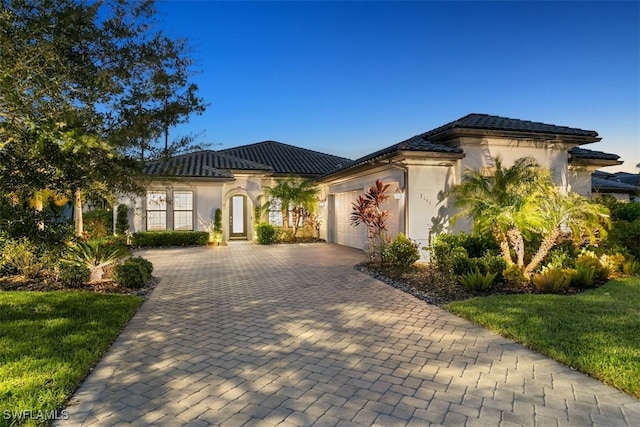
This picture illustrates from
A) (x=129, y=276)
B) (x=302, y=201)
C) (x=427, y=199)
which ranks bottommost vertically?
(x=129, y=276)

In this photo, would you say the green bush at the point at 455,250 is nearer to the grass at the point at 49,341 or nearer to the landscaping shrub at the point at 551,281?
the landscaping shrub at the point at 551,281

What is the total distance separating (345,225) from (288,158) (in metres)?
10.3

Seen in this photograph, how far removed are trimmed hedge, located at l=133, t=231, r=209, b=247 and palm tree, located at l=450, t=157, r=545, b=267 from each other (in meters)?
13.4

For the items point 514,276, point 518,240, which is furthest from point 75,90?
point 518,240

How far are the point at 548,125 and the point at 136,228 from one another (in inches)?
747

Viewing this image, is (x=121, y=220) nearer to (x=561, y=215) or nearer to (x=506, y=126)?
(x=506, y=126)

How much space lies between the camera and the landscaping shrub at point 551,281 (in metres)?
7.76

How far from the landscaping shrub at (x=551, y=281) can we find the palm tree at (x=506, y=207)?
977 millimetres

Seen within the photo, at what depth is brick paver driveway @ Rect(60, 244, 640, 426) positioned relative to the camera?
3178 mm

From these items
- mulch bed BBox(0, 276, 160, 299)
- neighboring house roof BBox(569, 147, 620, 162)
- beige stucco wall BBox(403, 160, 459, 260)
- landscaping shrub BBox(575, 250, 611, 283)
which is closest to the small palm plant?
mulch bed BBox(0, 276, 160, 299)

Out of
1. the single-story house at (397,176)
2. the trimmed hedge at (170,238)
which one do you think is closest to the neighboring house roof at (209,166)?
the single-story house at (397,176)

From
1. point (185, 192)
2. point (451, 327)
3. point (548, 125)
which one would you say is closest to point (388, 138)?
point (548, 125)

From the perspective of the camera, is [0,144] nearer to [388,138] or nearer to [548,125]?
[548,125]

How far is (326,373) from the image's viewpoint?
13.3ft
